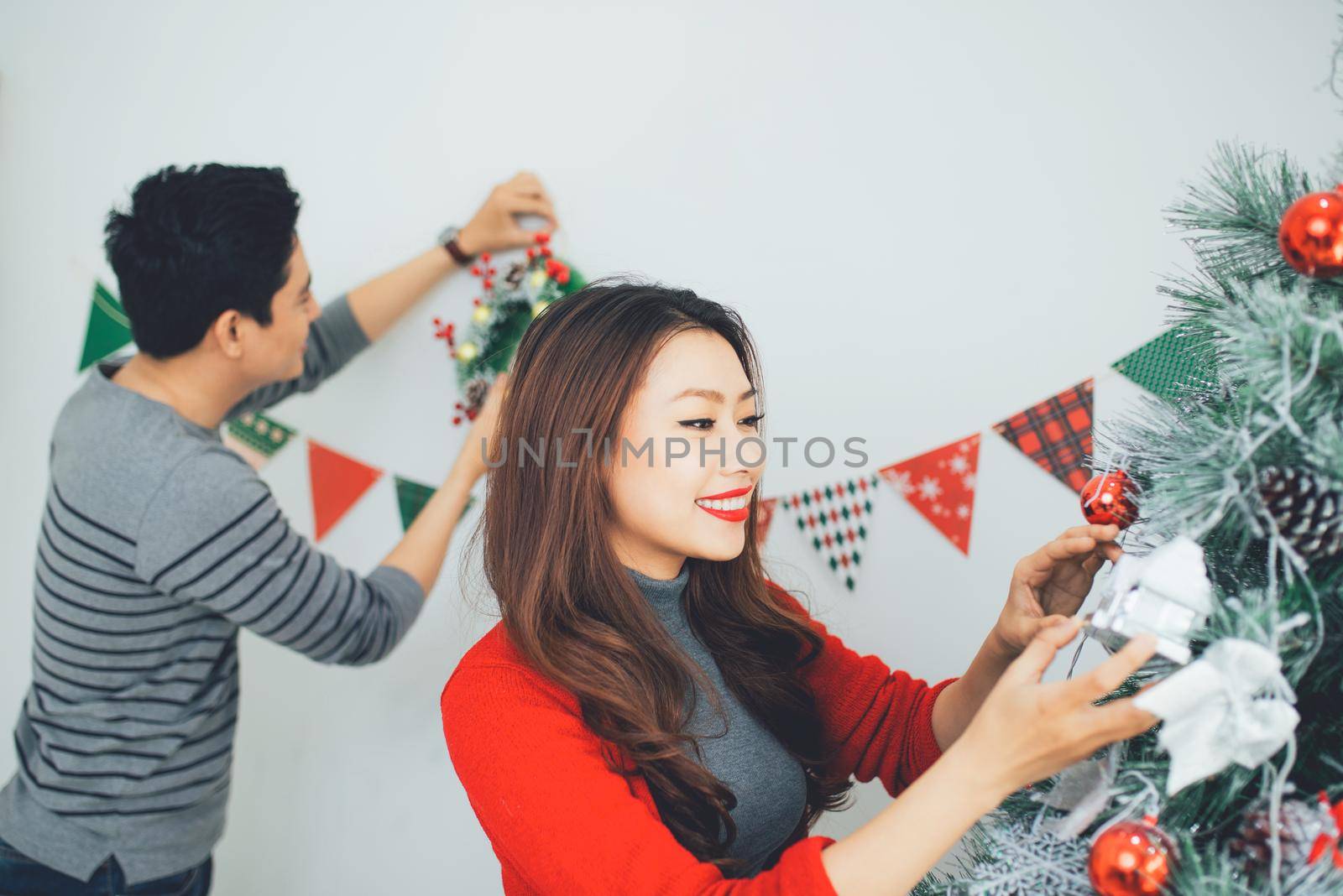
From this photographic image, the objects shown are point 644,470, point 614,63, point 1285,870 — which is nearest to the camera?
point 1285,870

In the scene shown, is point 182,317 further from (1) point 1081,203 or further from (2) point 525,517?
(1) point 1081,203

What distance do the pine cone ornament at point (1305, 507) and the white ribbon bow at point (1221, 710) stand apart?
8cm

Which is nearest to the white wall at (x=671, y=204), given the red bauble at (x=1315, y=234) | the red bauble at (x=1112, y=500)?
the red bauble at (x=1112, y=500)

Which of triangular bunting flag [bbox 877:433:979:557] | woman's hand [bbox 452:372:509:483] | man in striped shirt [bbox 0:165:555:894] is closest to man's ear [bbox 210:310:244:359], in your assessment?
man in striped shirt [bbox 0:165:555:894]

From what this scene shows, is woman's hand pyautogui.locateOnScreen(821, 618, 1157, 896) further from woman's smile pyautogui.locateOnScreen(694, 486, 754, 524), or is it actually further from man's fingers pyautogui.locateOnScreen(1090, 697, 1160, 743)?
woman's smile pyautogui.locateOnScreen(694, 486, 754, 524)

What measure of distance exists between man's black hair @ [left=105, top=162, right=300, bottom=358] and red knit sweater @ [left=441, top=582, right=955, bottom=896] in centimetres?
65

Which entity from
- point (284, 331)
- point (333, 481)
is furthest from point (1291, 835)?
point (333, 481)

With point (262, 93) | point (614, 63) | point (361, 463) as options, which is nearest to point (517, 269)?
point (614, 63)

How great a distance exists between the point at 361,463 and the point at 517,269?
21.9 inches

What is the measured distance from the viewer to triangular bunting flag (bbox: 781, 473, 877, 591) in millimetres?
1571

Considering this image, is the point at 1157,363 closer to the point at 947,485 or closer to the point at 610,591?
the point at 947,485

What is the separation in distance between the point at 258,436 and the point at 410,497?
1.24 feet

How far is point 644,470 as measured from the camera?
1.07 meters

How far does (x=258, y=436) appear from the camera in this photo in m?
1.99
